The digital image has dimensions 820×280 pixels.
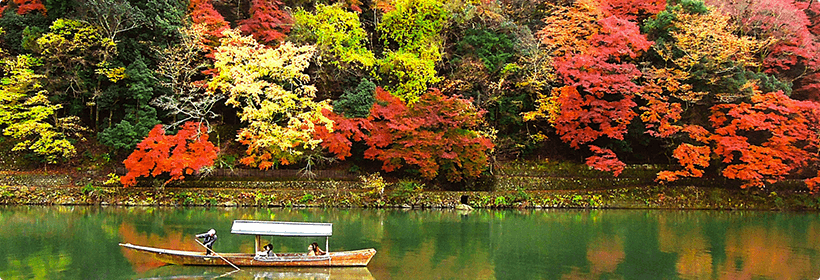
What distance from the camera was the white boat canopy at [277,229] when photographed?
15.4 metres

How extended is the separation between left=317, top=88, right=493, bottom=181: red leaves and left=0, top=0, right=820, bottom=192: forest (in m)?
0.10

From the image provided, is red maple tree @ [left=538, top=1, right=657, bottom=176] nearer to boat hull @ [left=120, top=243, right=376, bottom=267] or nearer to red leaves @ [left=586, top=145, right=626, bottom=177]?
red leaves @ [left=586, top=145, right=626, bottom=177]

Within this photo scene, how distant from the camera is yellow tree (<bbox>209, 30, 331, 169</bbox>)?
93.6 feet

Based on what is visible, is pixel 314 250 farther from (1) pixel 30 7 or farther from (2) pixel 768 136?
(1) pixel 30 7

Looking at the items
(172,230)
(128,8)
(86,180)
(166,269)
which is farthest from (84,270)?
(128,8)

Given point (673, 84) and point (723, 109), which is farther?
point (723, 109)

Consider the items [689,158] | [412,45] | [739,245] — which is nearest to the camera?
[739,245]

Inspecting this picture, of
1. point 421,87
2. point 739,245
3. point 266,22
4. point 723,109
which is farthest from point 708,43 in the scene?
point 266,22

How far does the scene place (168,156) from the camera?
93.9 feet

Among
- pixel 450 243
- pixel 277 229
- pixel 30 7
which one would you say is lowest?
pixel 450 243

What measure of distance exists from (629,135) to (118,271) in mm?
26997

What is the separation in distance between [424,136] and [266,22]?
39.3 feet

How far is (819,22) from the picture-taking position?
114 ft

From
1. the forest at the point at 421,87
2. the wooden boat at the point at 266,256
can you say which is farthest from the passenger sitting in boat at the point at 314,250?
the forest at the point at 421,87
